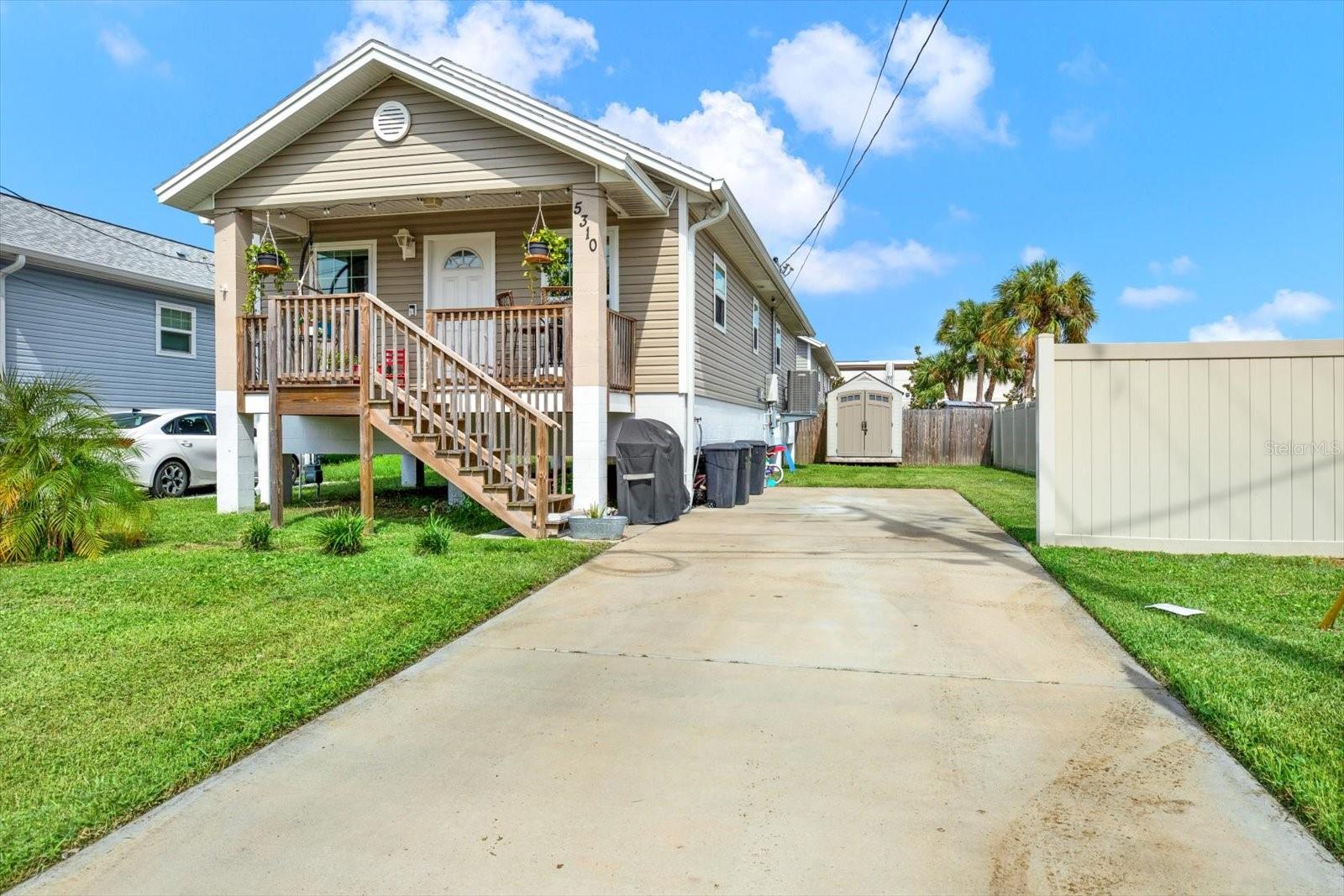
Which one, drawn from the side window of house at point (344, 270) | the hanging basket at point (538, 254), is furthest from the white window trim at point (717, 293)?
the side window of house at point (344, 270)

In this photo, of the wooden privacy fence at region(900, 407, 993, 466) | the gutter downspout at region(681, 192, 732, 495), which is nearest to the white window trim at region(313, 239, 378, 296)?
the gutter downspout at region(681, 192, 732, 495)

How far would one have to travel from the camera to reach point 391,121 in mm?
9773

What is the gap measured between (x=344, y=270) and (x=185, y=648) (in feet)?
29.2

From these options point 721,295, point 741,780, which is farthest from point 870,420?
point 741,780

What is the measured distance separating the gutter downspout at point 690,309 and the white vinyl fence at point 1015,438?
9977 mm

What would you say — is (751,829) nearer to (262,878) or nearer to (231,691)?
(262,878)

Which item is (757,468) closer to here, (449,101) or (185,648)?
(449,101)

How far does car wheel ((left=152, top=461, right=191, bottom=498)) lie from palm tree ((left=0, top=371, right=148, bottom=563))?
532 centimetres

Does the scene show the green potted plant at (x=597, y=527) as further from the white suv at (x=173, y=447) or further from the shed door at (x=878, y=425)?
the shed door at (x=878, y=425)

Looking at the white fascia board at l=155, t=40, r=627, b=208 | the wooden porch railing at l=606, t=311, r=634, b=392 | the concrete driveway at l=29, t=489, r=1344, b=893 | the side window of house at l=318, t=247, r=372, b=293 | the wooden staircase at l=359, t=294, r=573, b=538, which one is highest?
the white fascia board at l=155, t=40, r=627, b=208

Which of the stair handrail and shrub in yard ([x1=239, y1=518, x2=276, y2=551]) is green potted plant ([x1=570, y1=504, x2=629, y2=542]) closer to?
the stair handrail

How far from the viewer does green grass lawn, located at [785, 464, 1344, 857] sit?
2938mm

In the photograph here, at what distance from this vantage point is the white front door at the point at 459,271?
11.6 metres

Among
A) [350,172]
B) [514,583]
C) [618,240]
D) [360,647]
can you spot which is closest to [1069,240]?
[618,240]
